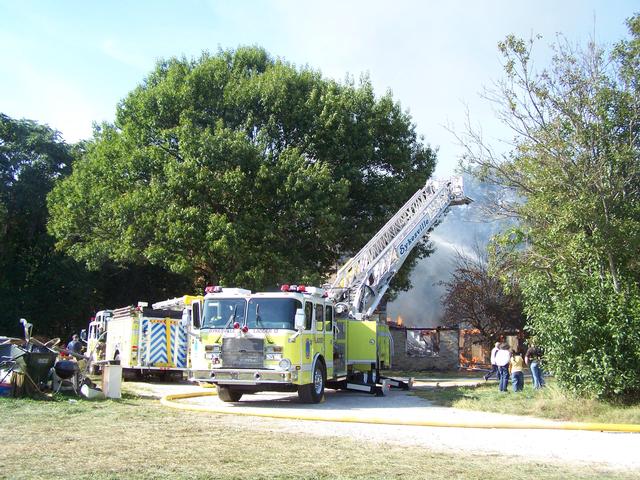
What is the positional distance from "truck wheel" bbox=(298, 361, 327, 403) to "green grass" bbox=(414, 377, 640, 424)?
2.62 metres

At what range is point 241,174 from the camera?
2367 centimetres

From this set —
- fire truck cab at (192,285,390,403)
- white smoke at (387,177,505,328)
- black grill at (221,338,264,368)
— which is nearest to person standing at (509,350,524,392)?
fire truck cab at (192,285,390,403)

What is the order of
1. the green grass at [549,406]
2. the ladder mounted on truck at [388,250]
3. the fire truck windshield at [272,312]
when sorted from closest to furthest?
the green grass at [549,406] → the fire truck windshield at [272,312] → the ladder mounted on truck at [388,250]

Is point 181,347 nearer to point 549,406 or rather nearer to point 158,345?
point 158,345

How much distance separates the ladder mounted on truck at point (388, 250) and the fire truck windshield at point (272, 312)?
4.13 metres

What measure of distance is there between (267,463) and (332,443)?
1.81 metres

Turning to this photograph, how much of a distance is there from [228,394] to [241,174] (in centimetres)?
1012

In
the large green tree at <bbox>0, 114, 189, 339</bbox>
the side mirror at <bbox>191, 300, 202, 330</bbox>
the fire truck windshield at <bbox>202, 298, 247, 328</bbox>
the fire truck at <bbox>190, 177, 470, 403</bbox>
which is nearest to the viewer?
the fire truck at <bbox>190, 177, 470, 403</bbox>

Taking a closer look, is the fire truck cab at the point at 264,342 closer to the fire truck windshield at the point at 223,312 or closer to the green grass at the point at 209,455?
the fire truck windshield at the point at 223,312

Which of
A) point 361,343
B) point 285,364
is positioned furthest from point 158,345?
point 285,364

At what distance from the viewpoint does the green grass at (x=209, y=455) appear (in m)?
7.15

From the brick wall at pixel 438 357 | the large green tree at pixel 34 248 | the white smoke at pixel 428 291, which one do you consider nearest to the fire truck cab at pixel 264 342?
the brick wall at pixel 438 357

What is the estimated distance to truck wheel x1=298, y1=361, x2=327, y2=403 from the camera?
1469cm

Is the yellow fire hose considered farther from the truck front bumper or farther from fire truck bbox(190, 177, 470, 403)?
fire truck bbox(190, 177, 470, 403)
